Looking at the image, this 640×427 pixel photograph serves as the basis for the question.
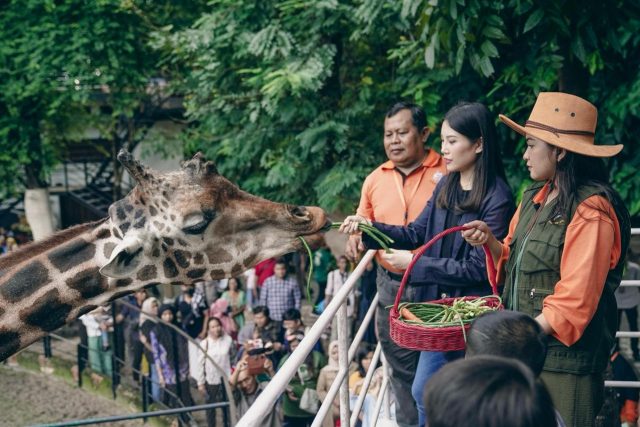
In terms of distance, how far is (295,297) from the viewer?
11.4m

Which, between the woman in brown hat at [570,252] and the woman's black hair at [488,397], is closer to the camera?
the woman's black hair at [488,397]

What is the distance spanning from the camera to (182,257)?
14.3ft

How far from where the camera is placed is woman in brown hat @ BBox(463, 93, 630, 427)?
3.00 meters

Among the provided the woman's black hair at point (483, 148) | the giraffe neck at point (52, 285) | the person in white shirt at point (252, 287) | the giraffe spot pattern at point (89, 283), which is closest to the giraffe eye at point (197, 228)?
the giraffe neck at point (52, 285)

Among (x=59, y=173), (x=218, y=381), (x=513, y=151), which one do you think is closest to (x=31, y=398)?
(x=218, y=381)

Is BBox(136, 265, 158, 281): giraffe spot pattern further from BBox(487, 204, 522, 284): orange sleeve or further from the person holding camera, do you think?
the person holding camera

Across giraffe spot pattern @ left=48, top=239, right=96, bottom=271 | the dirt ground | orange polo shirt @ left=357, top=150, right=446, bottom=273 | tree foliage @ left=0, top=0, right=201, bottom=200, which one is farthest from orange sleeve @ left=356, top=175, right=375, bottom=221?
tree foliage @ left=0, top=0, right=201, bottom=200

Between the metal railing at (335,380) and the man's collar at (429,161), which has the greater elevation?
the man's collar at (429,161)

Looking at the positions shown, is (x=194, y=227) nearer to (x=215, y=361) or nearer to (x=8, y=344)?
(x=8, y=344)

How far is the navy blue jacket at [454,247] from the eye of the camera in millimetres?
3867

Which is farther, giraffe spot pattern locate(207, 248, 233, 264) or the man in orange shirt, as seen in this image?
the man in orange shirt

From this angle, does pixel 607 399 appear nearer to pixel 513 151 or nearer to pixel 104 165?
pixel 513 151

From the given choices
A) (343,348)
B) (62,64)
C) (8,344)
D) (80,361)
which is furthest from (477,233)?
(62,64)

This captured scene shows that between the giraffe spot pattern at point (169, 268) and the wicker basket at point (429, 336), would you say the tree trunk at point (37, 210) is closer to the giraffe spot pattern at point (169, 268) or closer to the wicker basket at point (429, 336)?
the giraffe spot pattern at point (169, 268)
